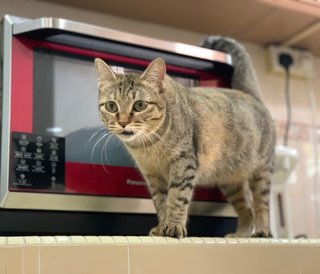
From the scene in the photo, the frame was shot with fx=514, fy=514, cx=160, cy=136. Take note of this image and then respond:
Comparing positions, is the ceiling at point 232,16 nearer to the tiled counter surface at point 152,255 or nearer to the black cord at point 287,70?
the black cord at point 287,70

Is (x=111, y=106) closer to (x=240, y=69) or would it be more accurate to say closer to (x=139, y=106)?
(x=139, y=106)

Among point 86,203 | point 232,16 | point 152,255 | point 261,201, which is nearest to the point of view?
point 152,255

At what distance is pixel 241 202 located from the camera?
1253 mm

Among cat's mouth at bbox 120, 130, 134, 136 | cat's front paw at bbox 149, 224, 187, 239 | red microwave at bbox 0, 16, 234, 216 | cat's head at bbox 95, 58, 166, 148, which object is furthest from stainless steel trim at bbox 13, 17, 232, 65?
cat's front paw at bbox 149, 224, 187, 239

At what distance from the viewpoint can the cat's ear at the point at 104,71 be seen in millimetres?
1011

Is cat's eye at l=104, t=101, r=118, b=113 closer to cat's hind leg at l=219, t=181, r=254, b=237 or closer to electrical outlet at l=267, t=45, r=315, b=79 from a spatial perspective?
cat's hind leg at l=219, t=181, r=254, b=237

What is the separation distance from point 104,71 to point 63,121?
140mm

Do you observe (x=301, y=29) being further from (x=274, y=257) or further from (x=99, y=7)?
(x=274, y=257)

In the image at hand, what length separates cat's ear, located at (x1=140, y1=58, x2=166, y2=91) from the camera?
1.00 m

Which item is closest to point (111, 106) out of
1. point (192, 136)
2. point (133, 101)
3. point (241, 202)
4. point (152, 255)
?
point (133, 101)

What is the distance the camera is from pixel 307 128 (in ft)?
5.93

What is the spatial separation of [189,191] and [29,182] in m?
0.31

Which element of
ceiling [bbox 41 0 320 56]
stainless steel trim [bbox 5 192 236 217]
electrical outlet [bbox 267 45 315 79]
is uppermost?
ceiling [bbox 41 0 320 56]

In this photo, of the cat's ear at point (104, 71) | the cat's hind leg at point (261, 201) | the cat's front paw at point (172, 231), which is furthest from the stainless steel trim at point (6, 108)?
the cat's hind leg at point (261, 201)
